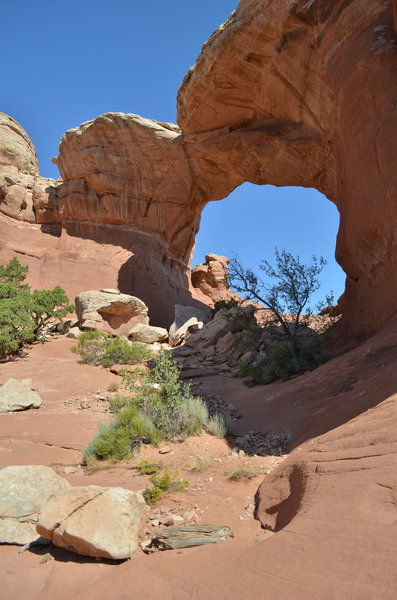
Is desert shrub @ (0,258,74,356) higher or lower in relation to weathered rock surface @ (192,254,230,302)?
lower

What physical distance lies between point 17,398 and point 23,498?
585 cm

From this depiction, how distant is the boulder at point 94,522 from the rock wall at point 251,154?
27.4 ft

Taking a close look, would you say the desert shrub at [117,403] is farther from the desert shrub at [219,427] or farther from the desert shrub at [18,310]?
the desert shrub at [18,310]

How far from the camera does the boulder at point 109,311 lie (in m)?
18.2

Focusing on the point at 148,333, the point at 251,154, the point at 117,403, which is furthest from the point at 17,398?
the point at 251,154

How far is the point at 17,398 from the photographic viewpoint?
859 centimetres

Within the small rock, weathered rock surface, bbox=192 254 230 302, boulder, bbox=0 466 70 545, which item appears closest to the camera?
boulder, bbox=0 466 70 545

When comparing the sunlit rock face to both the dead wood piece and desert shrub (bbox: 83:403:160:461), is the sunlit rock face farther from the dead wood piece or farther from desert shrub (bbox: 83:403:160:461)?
the dead wood piece

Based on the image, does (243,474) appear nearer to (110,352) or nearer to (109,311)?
(110,352)

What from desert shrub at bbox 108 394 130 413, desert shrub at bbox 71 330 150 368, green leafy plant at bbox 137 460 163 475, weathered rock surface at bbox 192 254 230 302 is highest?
weathered rock surface at bbox 192 254 230 302

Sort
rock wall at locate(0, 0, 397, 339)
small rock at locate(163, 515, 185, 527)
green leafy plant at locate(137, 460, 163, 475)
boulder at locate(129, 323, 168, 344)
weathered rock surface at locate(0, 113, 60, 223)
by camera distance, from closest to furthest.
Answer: small rock at locate(163, 515, 185, 527), green leafy plant at locate(137, 460, 163, 475), rock wall at locate(0, 0, 397, 339), boulder at locate(129, 323, 168, 344), weathered rock surface at locate(0, 113, 60, 223)

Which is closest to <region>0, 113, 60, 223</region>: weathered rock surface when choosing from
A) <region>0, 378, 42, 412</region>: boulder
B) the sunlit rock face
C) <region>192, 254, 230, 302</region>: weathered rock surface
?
the sunlit rock face

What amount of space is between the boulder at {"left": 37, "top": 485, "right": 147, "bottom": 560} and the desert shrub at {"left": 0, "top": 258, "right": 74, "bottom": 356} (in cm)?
1202

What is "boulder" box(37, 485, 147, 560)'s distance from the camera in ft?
8.73
